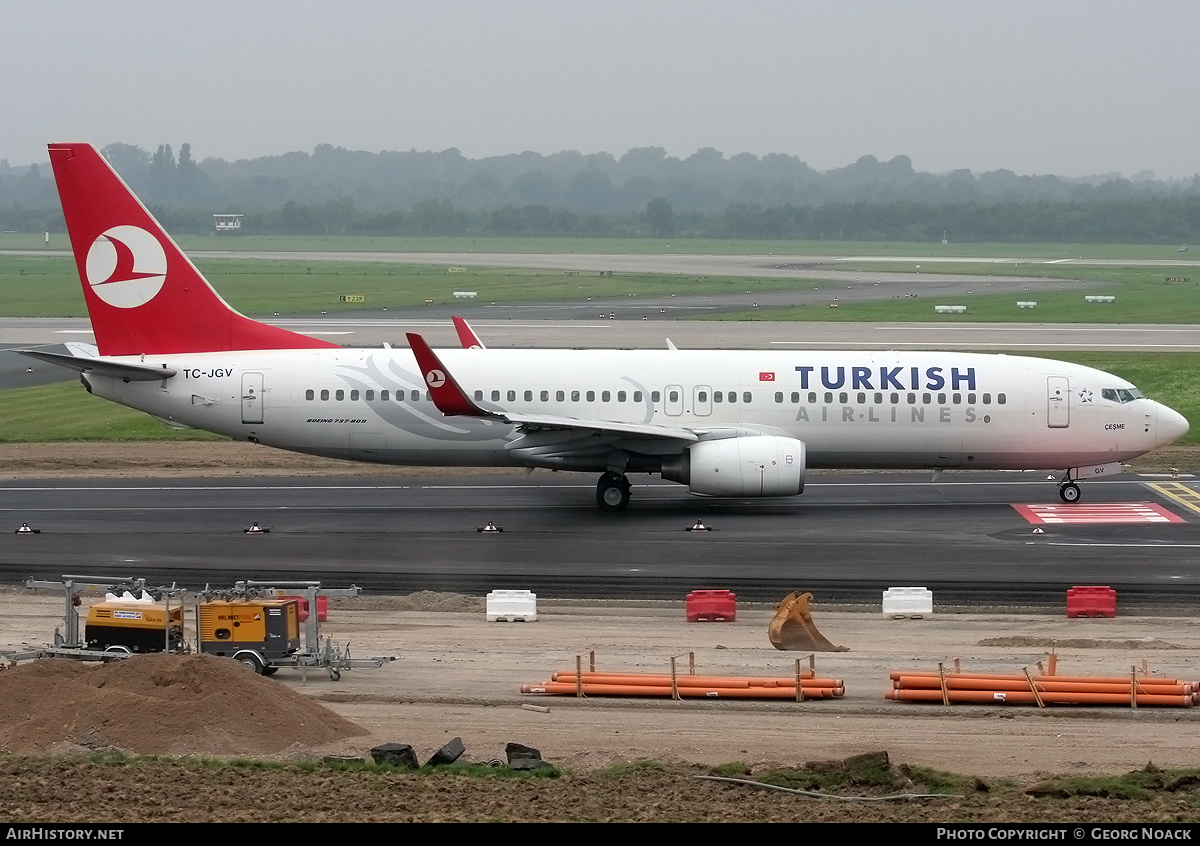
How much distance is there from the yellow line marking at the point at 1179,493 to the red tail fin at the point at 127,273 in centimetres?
2542

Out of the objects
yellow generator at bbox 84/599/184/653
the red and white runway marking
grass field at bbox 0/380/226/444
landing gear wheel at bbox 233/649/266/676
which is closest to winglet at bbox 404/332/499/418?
yellow generator at bbox 84/599/184/653

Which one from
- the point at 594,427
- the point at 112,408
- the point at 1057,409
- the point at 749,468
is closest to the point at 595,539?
the point at 594,427

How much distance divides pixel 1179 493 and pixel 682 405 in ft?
45.7

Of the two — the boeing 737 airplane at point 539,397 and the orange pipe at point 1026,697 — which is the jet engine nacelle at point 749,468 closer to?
the boeing 737 airplane at point 539,397

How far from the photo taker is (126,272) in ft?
124

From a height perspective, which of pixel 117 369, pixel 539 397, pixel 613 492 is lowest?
pixel 613 492

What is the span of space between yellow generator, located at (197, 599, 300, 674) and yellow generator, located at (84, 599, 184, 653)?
1.68 ft

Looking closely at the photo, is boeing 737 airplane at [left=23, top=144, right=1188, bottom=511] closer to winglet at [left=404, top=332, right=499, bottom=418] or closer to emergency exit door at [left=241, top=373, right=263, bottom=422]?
emergency exit door at [left=241, top=373, right=263, bottom=422]

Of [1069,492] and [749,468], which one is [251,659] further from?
[1069,492]

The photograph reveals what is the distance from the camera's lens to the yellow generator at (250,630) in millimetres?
23156

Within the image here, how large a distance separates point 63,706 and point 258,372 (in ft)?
61.4

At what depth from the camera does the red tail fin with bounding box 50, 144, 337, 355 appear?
37531 mm

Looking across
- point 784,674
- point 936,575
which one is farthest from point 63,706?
point 936,575

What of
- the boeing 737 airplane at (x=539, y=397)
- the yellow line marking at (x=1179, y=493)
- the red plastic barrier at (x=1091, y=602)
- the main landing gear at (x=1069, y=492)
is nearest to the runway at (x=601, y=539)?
the yellow line marking at (x=1179, y=493)
